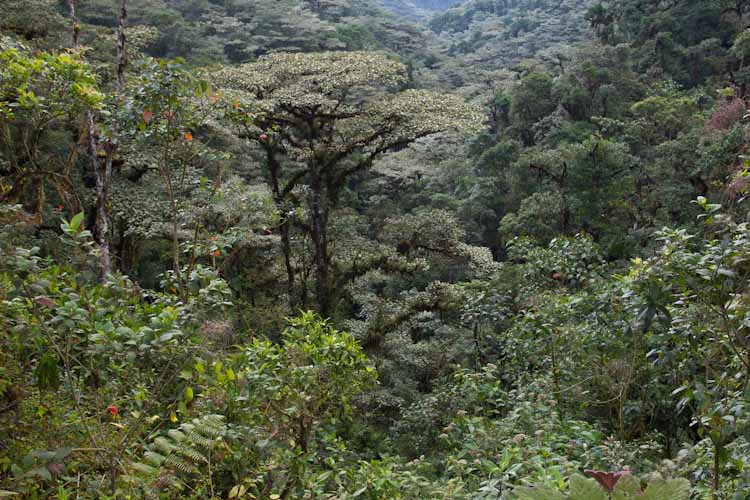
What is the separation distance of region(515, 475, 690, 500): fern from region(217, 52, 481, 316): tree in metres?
6.38

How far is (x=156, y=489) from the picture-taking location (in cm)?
184

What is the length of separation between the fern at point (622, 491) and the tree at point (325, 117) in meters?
6.38

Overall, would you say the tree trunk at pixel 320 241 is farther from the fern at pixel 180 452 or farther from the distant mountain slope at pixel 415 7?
the distant mountain slope at pixel 415 7

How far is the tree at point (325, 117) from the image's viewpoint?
739 cm

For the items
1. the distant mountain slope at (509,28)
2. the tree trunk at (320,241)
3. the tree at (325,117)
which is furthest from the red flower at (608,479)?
the distant mountain slope at (509,28)

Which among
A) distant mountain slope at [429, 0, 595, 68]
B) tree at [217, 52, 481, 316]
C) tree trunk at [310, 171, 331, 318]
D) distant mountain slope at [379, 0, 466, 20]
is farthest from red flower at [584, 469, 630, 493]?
distant mountain slope at [379, 0, 466, 20]

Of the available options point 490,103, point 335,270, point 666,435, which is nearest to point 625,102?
point 490,103

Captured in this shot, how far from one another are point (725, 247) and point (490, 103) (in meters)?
17.3

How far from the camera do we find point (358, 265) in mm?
8125

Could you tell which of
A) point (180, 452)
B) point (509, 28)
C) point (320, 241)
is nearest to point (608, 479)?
point (180, 452)

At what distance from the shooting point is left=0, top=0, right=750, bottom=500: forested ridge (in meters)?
1.95

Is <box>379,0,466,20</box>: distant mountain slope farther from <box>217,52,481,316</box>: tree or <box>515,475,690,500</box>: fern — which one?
<box>515,475,690,500</box>: fern

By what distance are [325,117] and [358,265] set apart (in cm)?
223

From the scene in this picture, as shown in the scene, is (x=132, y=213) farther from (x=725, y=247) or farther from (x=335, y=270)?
(x=725, y=247)
